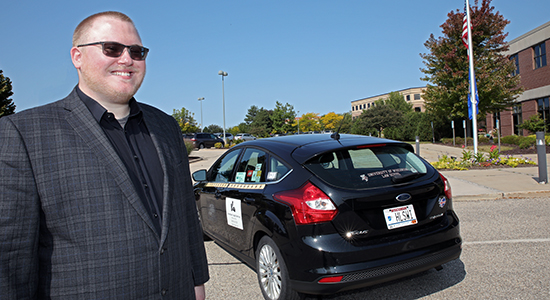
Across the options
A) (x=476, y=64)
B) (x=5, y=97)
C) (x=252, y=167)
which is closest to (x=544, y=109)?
(x=476, y=64)

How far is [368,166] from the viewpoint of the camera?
3564mm

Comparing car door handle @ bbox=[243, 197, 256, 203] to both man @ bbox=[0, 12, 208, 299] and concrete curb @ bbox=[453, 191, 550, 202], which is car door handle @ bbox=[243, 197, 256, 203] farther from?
concrete curb @ bbox=[453, 191, 550, 202]

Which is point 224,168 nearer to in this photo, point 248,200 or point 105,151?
point 248,200

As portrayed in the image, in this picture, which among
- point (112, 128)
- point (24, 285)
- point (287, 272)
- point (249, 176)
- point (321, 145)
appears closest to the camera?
point (24, 285)

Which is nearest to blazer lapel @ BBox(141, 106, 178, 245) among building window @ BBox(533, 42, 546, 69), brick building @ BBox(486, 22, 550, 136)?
brick building @ BBox(486, 22, 550, 136)

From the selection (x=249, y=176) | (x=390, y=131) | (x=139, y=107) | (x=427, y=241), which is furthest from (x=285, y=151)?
(x=390, y=131)

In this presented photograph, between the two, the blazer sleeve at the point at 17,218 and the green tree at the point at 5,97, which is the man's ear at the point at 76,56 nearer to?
the blazer sleeve at the point at 17,218

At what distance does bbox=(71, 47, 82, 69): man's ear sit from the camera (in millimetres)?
1686

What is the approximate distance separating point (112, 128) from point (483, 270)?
4152 mm

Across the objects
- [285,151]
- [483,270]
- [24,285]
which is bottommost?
[483,270]

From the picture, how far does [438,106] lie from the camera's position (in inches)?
984

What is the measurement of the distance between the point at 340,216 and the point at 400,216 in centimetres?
57

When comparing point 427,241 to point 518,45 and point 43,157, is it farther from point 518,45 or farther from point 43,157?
point 518,45

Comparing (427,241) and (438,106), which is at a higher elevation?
(438,106)
